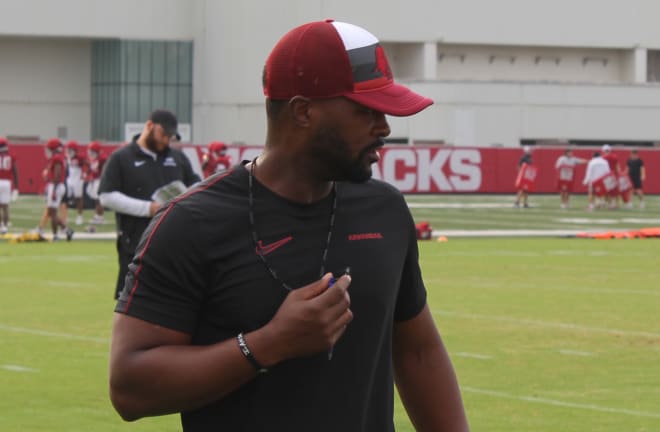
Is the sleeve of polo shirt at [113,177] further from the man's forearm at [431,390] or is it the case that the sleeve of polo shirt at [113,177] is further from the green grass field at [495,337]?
the man's forearm at [431,390]

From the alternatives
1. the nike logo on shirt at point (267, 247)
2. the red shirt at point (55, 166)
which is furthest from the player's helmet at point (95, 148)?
the nike logo on shirt at point (267, 247)

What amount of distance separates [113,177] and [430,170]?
39.9 metres

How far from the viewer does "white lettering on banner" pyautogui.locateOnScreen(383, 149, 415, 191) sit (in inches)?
2024

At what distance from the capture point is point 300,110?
3.64 meters

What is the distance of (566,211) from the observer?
43.4 m

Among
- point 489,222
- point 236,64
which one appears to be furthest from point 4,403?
point 236,64

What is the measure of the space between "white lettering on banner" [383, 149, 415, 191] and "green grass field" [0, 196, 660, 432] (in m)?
25.6

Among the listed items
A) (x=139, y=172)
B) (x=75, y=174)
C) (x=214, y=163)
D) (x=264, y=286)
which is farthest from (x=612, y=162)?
(x=264, y=286)

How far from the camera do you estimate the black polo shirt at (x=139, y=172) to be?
41.7 ft

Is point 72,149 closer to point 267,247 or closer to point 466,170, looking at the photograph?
point 466,170

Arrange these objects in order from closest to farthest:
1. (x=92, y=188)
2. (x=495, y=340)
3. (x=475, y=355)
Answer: (x=475, y=355), (x=495, y=340), (x=92, y=188)

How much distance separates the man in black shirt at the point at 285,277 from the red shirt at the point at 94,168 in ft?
113

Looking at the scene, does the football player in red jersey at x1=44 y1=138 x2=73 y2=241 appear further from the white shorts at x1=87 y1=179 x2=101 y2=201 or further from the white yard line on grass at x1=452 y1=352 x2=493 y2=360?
the white yard line on grass at x1=452 y1=352 x2=493 y2=360

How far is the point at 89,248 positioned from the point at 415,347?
23.4m
